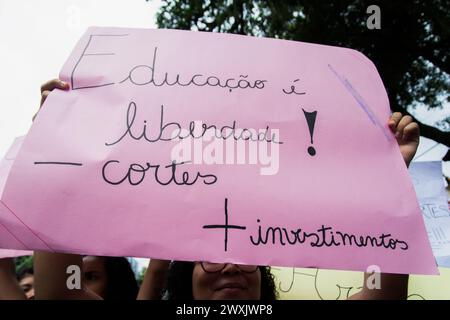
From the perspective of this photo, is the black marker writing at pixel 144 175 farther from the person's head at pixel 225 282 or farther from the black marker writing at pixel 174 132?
the person's head at pixel 225 282

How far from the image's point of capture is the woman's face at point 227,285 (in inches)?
52.5

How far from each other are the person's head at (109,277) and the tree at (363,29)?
4210 mm

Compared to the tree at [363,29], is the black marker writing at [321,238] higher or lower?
lower

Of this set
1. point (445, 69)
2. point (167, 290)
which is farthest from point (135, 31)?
point (445, 69)

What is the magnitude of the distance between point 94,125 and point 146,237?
332 mm

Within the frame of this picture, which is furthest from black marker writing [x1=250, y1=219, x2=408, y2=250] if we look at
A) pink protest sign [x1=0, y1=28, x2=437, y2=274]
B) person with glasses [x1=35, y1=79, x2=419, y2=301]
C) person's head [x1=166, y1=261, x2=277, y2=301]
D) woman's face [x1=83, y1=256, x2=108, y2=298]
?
woman's face [x1=83, y1=256, x2=108, y2=298]

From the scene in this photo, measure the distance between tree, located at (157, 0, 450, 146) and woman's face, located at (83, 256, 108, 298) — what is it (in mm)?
4283

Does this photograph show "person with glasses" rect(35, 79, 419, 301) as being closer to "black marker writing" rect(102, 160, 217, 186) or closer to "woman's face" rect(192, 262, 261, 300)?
"woman's face" rect(192, 262, 261, 300)

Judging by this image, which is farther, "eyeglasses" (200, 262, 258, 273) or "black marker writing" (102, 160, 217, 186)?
"eyeglasses" (200, 262, 258, 273)

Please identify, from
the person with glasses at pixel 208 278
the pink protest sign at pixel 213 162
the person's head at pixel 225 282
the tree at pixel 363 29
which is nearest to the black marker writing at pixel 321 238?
the pink protest sign at pixel 213 162

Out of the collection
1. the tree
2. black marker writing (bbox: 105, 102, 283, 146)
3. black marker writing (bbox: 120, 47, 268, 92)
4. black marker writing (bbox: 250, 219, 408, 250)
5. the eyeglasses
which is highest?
the tree

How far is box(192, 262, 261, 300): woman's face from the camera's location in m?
1.33

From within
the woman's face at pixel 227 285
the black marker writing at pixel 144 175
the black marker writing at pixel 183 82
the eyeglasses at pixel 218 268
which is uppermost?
the black marker writing at pixel 183 82

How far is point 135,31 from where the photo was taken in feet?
4.14
